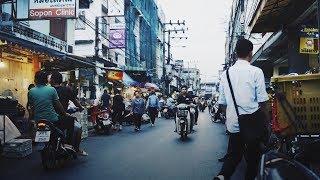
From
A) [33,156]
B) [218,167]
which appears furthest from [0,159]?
[218,167]

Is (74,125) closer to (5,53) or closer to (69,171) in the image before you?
(69,171)

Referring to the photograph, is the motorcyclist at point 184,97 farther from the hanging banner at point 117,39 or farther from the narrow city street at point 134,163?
the hanging banner at point 117,39

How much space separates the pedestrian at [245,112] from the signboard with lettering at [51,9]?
35.3 feet

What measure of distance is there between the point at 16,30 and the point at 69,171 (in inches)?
469

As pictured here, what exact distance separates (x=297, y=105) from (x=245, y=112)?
1.05 metres

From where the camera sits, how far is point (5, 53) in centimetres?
1852

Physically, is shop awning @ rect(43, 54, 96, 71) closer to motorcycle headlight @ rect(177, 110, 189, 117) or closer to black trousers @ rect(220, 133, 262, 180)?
motorcycle headlight @ rect(177, 110, 189, 117)

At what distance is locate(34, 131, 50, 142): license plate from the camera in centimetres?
749

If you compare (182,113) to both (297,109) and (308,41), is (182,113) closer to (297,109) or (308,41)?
(308,41)

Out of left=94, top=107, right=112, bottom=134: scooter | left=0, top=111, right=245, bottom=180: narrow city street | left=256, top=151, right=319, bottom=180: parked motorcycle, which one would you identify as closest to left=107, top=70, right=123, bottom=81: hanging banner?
left=94, top=107, right=112, bottom=134: scooter

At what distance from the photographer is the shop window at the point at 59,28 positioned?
2783 centimetres

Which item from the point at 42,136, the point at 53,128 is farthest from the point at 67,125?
the point at 42,136

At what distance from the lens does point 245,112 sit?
4.86m

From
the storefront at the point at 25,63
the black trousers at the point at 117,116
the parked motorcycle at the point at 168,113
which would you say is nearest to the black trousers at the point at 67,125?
the storefront at the point at 25,63
